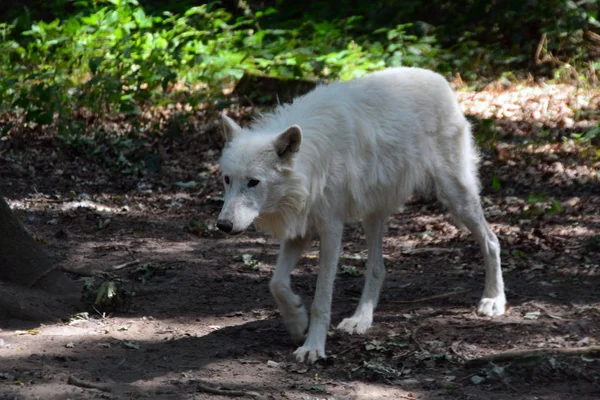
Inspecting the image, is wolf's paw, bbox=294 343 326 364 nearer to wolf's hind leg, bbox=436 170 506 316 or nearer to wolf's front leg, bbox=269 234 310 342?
wolf's front leg, bbox=269 234 310 342

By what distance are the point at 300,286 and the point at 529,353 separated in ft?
6.94

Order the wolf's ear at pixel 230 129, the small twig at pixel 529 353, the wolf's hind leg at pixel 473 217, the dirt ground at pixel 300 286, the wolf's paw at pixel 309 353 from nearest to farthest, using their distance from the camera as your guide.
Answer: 1. the dirt ground at pixel 300 286
2. the small twig at pixel 529 353
3. the wolf's paw at pixel 309 353
4. the wolf's ear at pixel 230 129
5. the wolf's hind leg at pixel 473 217

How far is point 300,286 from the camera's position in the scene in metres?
6.05

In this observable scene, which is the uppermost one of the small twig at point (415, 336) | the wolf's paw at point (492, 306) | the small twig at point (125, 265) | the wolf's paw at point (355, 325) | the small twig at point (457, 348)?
the wolf's paw at point (492, 306)

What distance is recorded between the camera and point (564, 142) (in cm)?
869

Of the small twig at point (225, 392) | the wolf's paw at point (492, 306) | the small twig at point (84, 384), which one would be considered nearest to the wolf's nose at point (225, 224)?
the small twig at point (225, 392)

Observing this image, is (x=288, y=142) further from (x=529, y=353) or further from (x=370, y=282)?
(x=529, y=353)

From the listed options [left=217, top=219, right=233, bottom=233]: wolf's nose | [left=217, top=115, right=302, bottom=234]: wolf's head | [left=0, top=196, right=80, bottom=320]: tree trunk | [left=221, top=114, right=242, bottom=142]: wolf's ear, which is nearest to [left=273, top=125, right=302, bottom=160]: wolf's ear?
[left=217, top=115, right=302, bottom=234]: wolf's head

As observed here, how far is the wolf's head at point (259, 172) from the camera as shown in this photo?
4.52 m

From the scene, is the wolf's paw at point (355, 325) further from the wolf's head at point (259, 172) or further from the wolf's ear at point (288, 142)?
the wolf's ear at point (288, 142)

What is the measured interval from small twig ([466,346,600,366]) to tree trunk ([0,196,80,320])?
102 inches

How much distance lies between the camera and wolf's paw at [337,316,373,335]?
5137mm

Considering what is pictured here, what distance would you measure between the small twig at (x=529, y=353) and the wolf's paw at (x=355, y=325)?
89 cm

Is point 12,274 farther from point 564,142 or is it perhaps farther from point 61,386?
point 564,142
